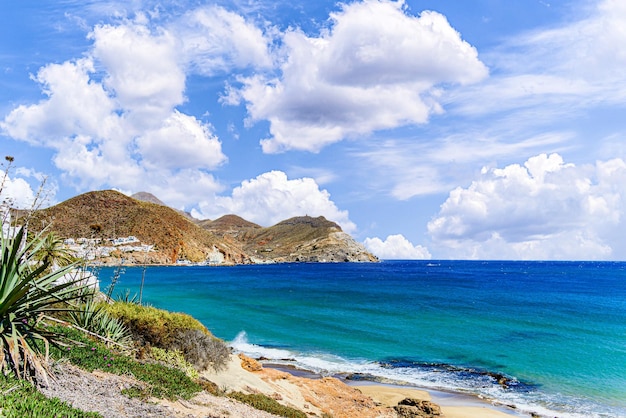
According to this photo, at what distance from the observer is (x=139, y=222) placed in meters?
120

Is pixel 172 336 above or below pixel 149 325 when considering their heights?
below

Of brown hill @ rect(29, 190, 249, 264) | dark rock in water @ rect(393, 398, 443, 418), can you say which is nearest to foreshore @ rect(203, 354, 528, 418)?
dark rock in water @ rect(393, 398, 443, 418)

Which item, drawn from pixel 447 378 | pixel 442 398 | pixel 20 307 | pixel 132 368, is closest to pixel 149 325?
pixel 132 368

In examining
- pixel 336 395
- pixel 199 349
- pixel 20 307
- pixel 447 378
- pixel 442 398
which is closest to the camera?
pixel 20 307

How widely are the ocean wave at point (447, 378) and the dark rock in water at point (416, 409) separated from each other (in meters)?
3.55

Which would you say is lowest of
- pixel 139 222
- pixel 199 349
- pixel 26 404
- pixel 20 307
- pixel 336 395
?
pixel 336 395

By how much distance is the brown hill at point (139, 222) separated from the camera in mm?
109438

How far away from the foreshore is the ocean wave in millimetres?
→ 1126

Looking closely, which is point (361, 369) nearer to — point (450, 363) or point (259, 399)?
point (450, 363)

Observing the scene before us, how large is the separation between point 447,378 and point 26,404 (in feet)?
61.3

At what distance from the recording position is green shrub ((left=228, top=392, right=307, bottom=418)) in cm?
1150

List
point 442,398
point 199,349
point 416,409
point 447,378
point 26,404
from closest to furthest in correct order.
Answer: point 26,404
point 199,349
point 416,409
point 442,398
point 447,378

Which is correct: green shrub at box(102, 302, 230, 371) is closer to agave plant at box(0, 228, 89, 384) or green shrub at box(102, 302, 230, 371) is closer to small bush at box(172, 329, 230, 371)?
small bush at box(172, 329, 230, 371)

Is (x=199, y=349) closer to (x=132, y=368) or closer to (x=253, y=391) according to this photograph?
(x=253, y=391)
